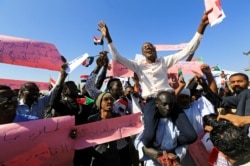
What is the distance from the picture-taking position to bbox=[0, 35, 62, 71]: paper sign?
5.12m

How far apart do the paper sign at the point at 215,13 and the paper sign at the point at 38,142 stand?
238 centimetres

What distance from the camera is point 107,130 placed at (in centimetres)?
378

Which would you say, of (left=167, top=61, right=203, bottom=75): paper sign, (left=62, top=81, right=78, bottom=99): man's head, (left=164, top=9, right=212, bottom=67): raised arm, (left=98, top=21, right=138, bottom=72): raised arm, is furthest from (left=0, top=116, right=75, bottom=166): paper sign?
(left=167, top=61, right=203, bottom=75): paper sign

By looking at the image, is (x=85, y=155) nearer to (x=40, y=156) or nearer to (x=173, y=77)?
(x=40, y=156)

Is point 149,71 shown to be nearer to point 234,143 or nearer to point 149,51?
point 149,51

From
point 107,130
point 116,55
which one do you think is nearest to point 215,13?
point 116,55

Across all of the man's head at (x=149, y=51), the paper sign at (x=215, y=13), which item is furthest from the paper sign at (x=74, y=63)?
the paper sign at (x=215, y=13)

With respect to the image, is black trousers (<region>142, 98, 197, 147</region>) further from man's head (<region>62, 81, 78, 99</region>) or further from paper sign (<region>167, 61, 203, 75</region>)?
paper sign (<region>167, 61, 203, 75</region>)

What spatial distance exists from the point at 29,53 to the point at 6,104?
2834 millimetres

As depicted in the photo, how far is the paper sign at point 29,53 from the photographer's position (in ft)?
16.8

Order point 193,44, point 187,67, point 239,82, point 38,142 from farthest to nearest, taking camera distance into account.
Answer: point 187,67, point 193,44, point 239,82, point 38,142

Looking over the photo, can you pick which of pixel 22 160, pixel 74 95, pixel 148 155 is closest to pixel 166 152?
pixel 148 155

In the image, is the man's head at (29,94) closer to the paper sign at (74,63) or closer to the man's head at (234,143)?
the paper sign at (74,63)

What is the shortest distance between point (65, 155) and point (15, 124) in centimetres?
70
